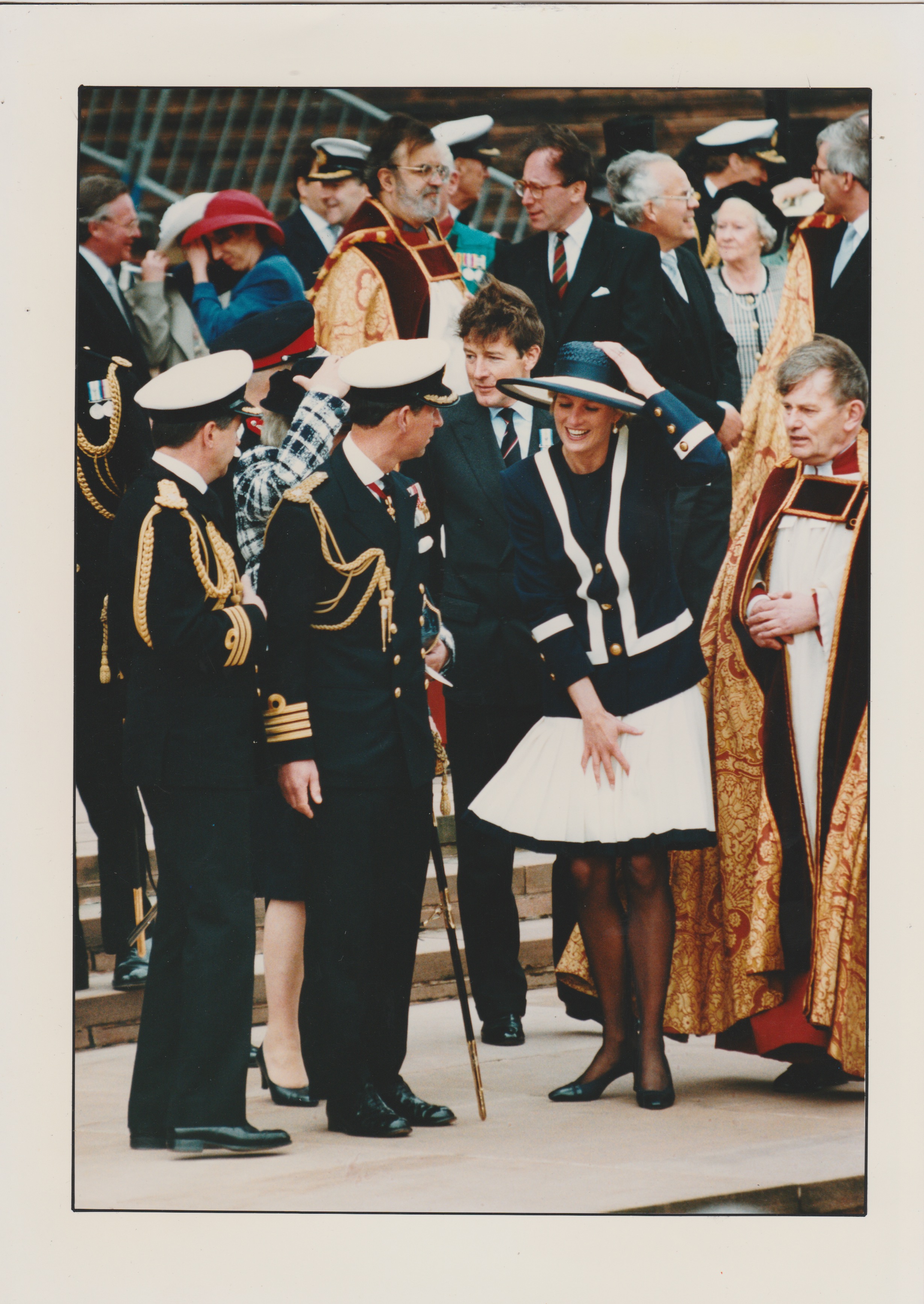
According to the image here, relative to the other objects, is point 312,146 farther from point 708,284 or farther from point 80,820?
point 80,820

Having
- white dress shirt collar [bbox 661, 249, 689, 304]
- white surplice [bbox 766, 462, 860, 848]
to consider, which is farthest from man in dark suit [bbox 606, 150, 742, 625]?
white surplice [bbox 766, 462, 860, 848]

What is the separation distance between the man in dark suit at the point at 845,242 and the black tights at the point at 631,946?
1.44m

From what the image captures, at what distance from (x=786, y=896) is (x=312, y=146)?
2.55 metres

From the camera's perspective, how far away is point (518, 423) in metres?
6.15

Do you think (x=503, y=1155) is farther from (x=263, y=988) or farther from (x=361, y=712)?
(x=361, y=712)

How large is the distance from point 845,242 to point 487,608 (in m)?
1.49

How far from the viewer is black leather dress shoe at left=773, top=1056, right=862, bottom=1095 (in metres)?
5.80

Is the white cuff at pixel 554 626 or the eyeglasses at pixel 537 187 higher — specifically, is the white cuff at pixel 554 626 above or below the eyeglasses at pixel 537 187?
below

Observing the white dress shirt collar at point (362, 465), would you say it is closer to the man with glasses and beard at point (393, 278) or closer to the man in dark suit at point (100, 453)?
the man in dark suit at point (100, 453)

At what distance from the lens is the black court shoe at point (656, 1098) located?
222 inches

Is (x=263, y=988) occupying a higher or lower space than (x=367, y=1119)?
higher

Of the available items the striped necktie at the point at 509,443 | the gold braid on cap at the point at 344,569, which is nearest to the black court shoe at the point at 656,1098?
the gold braid on cap at the point at 344,569

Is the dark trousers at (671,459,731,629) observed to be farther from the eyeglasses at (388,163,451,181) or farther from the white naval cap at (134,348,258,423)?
the white naval cap at (134,348,258,423)

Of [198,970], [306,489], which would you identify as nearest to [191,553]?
[306,489]
